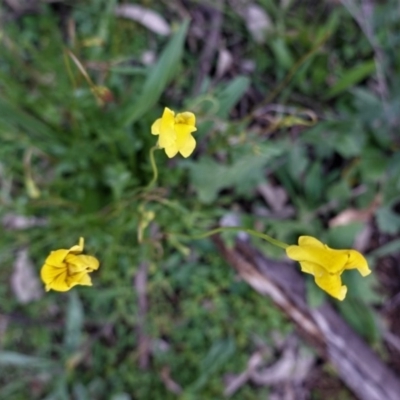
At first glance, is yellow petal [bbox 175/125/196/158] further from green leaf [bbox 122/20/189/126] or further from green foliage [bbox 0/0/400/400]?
green foliage [bbox 0/0/400/400]

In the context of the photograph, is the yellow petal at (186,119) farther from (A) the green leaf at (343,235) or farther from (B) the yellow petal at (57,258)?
(A) the green leaf at (343,235)

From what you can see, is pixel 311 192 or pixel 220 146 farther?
pixel 311 192

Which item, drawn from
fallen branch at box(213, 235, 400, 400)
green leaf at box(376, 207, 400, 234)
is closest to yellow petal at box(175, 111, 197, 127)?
fallen branch at box(213, 235, 400, 400)

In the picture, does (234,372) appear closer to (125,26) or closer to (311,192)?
(311,192)

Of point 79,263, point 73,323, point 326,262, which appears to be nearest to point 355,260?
point 326,262

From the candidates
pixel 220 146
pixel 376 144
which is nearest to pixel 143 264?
pixel 220 146

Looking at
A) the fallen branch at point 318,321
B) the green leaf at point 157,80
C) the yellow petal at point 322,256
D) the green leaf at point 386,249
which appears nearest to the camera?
the yellow petal at point 322,256

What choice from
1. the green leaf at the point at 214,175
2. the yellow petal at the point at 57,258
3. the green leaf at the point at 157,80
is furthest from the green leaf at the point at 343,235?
the yellow petal at the point at 57,258
